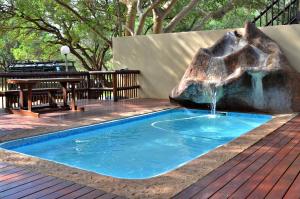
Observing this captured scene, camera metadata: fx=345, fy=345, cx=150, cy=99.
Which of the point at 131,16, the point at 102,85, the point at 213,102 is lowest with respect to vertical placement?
the point at 213,102

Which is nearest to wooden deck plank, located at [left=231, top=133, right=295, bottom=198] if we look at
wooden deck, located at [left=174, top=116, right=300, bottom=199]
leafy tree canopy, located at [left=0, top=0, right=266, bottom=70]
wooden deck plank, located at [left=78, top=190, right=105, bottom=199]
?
wooden deck, located at [left=174, top=116, right=300, bottom=199]

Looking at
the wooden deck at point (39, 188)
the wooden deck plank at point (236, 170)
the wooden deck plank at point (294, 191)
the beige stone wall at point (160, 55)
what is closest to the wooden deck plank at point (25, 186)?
the wooden deck at point (39, 188)

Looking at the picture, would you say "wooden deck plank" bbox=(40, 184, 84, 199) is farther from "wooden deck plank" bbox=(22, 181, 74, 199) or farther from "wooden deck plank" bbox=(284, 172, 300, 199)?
"wooden deck plank" bbox=(284, 172, 300, 199)

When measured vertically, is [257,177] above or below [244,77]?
below

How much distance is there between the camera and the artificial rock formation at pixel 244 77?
668 centimetres

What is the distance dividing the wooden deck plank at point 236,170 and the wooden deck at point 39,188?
66cm

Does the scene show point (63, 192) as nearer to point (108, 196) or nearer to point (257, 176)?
point (108, 196)

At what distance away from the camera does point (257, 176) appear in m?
2.93

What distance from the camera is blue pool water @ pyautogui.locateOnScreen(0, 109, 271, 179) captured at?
4078 millimetres

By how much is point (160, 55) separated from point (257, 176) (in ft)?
22.3

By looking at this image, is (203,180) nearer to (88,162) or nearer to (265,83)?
(88,162)

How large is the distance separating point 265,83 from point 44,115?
4.30 m

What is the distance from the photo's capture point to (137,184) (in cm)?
279

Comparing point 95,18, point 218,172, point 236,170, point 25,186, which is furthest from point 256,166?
point 95,18
